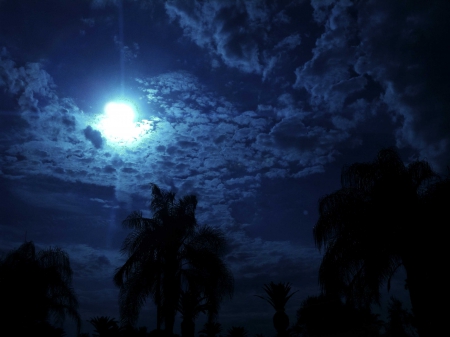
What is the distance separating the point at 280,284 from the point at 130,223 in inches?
432

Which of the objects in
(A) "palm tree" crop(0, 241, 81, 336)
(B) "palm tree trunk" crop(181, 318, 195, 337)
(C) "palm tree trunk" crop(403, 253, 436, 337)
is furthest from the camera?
(B) "palm tree trunk" crop(181, 318, 195, 337)

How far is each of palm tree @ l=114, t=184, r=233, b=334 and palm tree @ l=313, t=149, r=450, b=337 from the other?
7.39m

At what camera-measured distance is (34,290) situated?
21172 millimetres

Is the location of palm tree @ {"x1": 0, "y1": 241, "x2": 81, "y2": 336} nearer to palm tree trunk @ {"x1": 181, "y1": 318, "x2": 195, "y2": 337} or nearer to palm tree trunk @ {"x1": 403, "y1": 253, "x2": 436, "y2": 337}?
palm tree trunk @ {"x1": 181, "y1": 318, "x2": 195, "y2": 337}

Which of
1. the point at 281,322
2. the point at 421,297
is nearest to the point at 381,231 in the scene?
the point at 421,297

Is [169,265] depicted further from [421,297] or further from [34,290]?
[421,297]

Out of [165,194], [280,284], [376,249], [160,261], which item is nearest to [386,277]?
[376,249]

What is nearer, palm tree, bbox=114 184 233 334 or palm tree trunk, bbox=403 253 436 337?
palm tree trunk, bbox=403 253 436 337

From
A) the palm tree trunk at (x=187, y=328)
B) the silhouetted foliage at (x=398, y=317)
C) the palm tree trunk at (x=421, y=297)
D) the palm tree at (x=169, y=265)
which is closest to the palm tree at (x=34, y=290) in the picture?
the palm tree at (x=169, y=265)

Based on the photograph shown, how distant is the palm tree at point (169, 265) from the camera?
62.5 ft

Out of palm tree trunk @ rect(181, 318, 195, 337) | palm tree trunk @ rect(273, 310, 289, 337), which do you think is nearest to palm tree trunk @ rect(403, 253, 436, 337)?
palm tree trunk @ rect(273, 310, 289, 337)

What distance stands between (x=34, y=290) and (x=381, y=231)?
21126 millimetres

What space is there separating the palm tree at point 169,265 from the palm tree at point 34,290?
524 centimetres

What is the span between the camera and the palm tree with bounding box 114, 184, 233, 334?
19047 millimetres
